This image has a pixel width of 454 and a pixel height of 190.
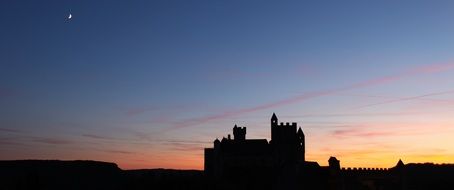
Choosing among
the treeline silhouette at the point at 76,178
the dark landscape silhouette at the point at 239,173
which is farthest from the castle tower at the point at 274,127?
the treeline silhouette at the point at 76,178

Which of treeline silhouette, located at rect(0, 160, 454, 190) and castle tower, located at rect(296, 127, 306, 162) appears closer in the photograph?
treeline silhouette, located at rect(0, 160, 454, 190)

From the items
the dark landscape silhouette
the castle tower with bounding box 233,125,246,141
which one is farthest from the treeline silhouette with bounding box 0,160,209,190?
the castle tower with bounding box 233,125,246,141

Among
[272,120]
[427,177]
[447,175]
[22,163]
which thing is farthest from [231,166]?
[447,175]

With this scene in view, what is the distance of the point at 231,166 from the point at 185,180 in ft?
63.5

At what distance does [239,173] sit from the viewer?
106 metres

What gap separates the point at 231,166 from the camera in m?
112

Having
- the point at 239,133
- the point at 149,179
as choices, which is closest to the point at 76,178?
the point at 149,179

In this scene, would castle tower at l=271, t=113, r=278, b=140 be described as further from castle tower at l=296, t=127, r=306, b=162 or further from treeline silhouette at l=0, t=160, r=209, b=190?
treeline silhouette at l=0, t=160, r=209, b=190

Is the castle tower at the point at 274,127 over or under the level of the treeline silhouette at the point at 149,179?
over

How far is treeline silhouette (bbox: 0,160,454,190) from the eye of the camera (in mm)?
90000

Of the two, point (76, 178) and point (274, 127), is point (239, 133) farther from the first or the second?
point (76, 178)

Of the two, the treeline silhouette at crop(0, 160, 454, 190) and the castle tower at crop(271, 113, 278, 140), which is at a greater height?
the castle tower at crop(271, 113, 278, 140)

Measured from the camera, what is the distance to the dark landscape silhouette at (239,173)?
90125mm

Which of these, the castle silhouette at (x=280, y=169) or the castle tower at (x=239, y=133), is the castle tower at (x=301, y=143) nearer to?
the castle silhouette at (x=280, y=169)
